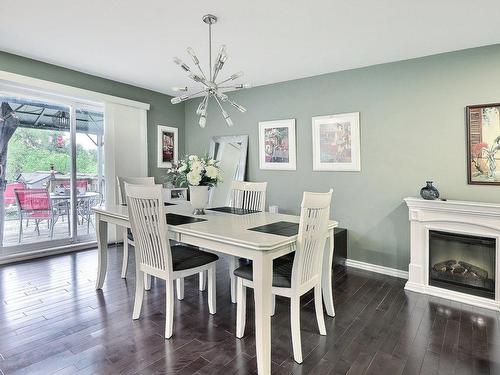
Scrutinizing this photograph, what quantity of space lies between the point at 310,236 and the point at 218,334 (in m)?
1.04

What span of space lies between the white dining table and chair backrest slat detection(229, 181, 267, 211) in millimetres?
453

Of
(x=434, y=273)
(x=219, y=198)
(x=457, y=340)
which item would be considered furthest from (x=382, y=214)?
(x=219, y=198)

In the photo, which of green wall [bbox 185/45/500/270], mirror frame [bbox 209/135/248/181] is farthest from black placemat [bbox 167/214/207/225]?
mirror frame [bbox 209/135/248/181]

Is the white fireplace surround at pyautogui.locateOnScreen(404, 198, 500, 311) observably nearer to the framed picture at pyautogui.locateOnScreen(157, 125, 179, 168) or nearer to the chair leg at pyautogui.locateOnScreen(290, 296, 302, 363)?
the chair leg at pyautogui.locateOnScreen(290, 296, 302, 363)

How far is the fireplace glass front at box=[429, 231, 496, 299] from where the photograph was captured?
9.35 ft

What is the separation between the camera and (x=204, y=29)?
282 cm

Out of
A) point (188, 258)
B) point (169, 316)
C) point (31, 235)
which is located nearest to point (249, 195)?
point (188, 258)

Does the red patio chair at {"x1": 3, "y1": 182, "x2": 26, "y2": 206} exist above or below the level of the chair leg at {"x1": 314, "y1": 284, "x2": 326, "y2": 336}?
above

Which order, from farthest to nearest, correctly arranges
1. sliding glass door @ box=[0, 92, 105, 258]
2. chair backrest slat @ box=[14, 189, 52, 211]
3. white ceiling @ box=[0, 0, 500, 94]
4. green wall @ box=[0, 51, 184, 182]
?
chair backrest slat @ box=[14, 189, 52, 211] → sliding glass door @ box=[0, 92, 105, 258] → green wall @ box=[0, 51, 184, 182] → white ceiling @ box=[0, 0, 500, 94]

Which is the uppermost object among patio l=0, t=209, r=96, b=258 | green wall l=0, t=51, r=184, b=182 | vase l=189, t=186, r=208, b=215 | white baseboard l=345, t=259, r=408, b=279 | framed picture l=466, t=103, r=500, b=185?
green wall l=0, t=51, r=184, b=182

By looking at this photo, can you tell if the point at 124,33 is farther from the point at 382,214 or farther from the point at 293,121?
the point at 382,214

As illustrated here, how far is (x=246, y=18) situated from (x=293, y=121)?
1.90 m

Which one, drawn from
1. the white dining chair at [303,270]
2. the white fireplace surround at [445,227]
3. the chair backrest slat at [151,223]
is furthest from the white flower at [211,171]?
the white fireplace surround at [445,227]

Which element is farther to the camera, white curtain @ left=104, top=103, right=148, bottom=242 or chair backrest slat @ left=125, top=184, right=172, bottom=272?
white curtain @ left=104, top=103, right=148, bottom=242
